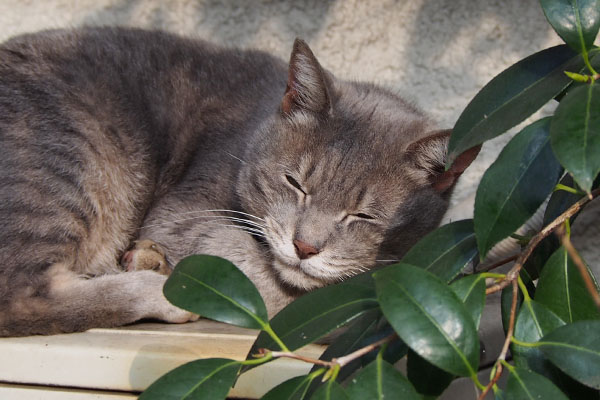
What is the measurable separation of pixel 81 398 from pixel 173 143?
1.02 m

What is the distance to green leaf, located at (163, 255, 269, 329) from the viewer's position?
1.02 meters

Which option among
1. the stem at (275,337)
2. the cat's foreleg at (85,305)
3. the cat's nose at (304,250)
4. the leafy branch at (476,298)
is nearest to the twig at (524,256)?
the leafy branch at (476,298)

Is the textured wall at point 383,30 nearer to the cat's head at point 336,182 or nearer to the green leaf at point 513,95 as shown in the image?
the cat's head at point 336,182

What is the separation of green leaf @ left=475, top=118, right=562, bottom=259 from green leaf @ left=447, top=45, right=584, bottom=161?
0.15ft

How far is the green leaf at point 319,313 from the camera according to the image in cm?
101

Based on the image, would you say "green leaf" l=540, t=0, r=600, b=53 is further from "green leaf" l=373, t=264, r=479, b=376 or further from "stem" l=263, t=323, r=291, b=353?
"stem" l=263, t=323, r=291, b=353

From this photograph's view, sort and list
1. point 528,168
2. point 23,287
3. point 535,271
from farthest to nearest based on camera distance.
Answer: point 23,287, point 535,271, point 528,168

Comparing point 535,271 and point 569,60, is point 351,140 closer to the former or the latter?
point 535,271

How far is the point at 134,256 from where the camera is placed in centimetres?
203

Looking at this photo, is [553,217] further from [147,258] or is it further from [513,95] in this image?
[147,258]

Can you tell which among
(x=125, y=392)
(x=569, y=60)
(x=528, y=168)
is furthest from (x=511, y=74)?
(x=125, y=392)

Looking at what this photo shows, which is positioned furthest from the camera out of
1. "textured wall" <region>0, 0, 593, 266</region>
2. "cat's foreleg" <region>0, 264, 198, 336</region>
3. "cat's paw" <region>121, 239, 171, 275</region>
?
"textured wall" <region>0, 0, 593, 266</region>

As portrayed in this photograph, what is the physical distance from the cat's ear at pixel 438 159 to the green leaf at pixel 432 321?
2.76 ft

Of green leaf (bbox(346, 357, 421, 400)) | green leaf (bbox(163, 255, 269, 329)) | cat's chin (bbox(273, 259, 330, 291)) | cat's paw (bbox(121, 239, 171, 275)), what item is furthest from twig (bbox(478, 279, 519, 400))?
cat's paw (bbox(121, 239, 171, 275))
